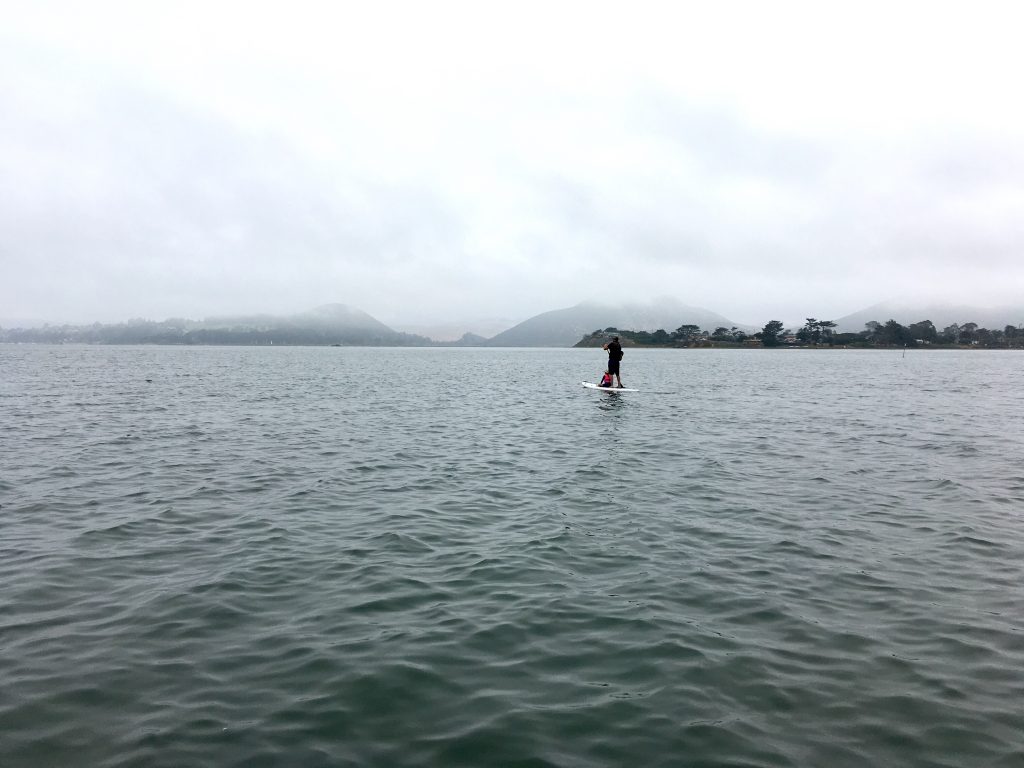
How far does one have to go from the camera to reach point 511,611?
9.60 m

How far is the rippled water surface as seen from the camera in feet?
21.5

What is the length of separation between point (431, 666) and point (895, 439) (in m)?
26.5

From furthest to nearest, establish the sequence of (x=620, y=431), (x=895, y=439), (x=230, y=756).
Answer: (x=620, y=431) → (x=895, y=439) → (x=230, y=756)

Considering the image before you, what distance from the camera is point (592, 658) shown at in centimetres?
820

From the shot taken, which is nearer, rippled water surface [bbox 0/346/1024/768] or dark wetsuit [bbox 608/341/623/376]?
rippled water surface [bbox 0/346/1024/768]

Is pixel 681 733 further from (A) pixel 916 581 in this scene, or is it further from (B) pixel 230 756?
(A) pixel 916 581

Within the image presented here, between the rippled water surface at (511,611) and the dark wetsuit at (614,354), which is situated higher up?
the dark wetsuit at (614,354)

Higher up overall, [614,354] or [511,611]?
[614,354]

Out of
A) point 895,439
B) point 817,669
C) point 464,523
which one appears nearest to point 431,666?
point 817,669

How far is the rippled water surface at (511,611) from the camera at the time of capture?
6.57 metres

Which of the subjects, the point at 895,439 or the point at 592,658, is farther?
the point at 895,439

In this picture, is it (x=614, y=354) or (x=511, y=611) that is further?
(x=614, y=354)

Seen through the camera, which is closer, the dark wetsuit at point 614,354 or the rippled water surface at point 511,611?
the rippled water surface at point 511,611

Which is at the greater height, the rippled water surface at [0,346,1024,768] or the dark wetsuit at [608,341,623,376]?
the dark wetsuit at [608,341,623,376]
